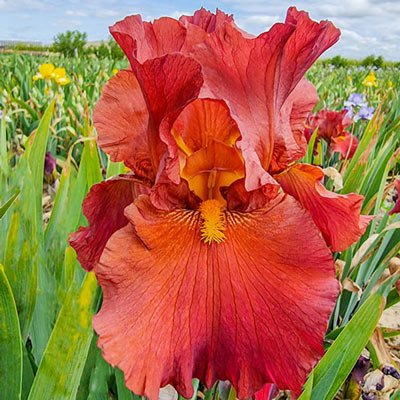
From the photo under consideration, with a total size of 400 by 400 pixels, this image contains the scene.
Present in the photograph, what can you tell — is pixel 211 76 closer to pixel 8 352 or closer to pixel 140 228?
pixel 140 228

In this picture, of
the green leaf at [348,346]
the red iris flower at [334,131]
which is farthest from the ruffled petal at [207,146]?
the red iris flower at [334,131]

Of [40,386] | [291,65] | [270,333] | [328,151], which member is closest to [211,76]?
[291,65]

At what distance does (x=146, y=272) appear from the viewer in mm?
614

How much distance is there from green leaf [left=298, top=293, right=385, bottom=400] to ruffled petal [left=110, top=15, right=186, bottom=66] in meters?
0.47

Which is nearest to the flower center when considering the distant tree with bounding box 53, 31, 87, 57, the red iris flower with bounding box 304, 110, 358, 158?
the red iris flower with bounding box 304, 110, 358, 158

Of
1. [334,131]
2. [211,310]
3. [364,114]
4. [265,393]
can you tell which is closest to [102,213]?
[211,310]

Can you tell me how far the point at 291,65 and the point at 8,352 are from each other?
0.57 meters

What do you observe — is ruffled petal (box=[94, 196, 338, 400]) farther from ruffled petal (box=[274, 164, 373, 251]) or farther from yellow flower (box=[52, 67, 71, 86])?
yellow flower (box=[52, 67, 71, 86])

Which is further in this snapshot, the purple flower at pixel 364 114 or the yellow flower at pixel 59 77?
the yellow flower at pixel 59 77

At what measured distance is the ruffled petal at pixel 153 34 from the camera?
0.72 meters

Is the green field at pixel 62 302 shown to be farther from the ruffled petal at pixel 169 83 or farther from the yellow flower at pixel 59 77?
the yellow flower at pixel 59 77

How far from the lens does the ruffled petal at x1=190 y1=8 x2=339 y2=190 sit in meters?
0.67

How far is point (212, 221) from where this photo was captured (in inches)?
26.8

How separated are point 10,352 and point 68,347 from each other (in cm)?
13
